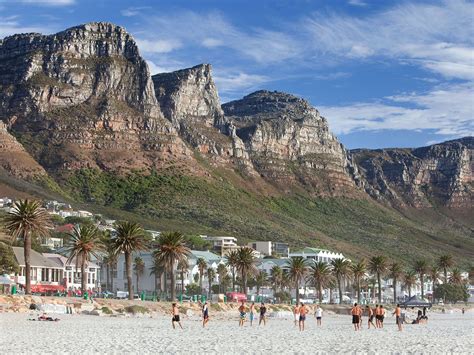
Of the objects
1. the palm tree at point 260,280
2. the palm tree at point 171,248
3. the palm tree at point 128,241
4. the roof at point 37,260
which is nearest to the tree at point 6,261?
the palm tree at point 128,241

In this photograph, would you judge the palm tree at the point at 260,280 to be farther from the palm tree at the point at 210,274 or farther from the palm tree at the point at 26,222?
the palm tree at the point at 26,222

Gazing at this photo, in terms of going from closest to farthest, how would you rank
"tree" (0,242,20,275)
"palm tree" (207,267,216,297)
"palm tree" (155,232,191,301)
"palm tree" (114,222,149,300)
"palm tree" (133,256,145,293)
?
1. "palm tree" (114,222,149,300)
2. "tree" (0,242,20,275)
3. "palm tree" (155,232,191,301)
4. "palm tree" (133,256,145,293)
5. "palm tree" (207,267,216,297)

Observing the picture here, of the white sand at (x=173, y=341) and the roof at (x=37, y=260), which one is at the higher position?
the roof at (x=37, y=260)

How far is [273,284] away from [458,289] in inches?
1481

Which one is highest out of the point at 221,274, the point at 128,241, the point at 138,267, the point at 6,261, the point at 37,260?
the point at 128,241

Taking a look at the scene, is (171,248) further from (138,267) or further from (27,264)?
(138,267)

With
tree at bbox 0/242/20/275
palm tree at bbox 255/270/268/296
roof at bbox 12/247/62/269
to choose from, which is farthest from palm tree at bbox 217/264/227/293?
tree at bbox 0/242/20/275

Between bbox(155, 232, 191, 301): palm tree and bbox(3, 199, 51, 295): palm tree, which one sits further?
bbox(155, 232, 191, 301): palm tree

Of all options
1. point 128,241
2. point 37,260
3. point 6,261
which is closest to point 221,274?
point 37,260

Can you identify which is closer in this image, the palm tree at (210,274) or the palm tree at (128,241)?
the palm tree at (128,241)

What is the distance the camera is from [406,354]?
1284 inches

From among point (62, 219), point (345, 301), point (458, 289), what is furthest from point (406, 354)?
point (62, 219)

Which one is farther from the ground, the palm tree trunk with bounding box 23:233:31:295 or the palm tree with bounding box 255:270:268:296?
the palm tree trunk with bounding box 23:233:31:295

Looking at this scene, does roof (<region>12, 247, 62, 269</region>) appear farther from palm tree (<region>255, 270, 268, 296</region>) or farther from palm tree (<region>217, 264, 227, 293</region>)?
palm tree (<region>255, 270, 268, 296</region>)
